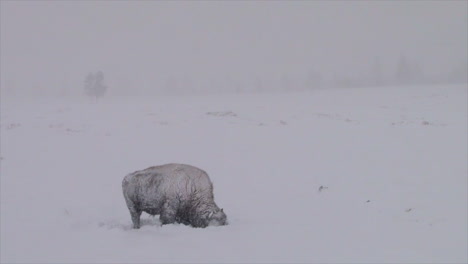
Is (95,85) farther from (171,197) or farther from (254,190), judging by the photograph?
(171,197)

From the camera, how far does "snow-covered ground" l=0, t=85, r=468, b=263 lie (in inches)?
304

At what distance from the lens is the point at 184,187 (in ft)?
28.7

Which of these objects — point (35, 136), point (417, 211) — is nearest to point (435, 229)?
point (417, 211)

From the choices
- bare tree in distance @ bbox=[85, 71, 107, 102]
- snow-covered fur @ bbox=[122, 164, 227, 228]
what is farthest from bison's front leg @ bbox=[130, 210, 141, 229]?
bare tree in distance @ bbox=[85, 71, 107, 102]

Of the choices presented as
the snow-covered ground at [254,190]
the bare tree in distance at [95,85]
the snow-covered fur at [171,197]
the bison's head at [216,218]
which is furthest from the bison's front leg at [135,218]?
the bare tree in distance at [95,85]

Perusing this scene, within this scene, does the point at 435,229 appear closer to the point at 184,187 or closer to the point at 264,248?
the point at 264,248

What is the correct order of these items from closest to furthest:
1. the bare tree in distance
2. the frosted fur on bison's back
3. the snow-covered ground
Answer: the snow-covered ground < the frosted fur on bison's back < the bare tree in distance

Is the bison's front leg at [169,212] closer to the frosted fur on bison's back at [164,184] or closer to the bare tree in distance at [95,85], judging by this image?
the frosted fur on bison's back at [164,184]

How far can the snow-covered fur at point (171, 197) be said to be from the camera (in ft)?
28.5

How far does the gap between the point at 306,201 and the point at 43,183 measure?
7722 mm

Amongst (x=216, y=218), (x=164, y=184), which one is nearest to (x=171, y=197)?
(x=164, y=184)

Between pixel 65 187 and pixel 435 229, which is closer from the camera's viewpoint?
pixel 435 229

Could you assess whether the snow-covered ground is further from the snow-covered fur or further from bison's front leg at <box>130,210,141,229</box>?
the snow-covered fur

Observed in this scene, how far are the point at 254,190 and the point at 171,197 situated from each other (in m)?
5.01
